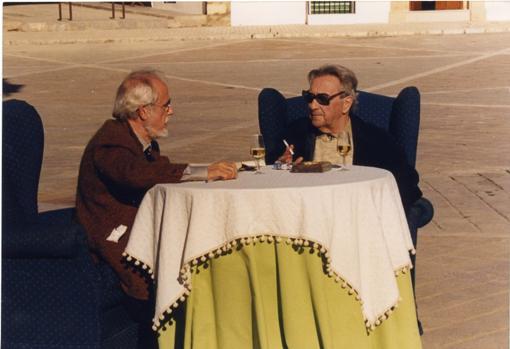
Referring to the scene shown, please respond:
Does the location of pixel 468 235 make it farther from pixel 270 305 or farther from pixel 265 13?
pixel 265 13

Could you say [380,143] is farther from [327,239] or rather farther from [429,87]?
[429,87]

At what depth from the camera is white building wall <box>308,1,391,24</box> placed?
3225cm

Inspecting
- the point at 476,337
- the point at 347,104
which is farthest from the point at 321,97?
the point at 476,337

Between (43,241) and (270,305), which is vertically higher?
(43,241)

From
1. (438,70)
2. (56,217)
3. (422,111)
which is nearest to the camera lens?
(56,217)

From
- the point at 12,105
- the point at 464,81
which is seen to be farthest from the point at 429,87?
the point at 12,105

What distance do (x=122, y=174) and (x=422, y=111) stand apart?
34.5ft

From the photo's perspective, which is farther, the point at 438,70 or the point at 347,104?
the point at 438,70

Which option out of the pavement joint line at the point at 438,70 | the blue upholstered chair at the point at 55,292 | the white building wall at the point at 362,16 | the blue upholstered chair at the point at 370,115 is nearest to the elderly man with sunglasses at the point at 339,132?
the blue upholstered chair at the point at 370,115

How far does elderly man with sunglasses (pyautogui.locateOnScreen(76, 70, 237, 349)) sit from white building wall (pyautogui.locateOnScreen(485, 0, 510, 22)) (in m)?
27.0

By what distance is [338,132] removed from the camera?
20.7ft

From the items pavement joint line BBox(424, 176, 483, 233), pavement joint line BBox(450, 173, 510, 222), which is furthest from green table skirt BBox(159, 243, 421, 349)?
pavement joint line BBox(450, 173, 510, 222)

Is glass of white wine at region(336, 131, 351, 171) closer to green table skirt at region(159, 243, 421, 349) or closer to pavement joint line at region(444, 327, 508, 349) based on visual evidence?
green table skirt at region(159, 243, 421, 349)

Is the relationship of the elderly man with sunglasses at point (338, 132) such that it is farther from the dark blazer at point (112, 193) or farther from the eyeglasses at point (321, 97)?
the dark blazer at point (112, 193)
